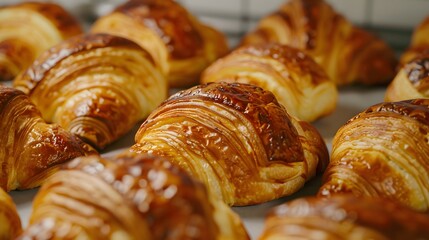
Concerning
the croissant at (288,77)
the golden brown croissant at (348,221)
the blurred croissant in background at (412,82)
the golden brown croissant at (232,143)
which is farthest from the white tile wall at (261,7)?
the golden brown croissant at (348,221)

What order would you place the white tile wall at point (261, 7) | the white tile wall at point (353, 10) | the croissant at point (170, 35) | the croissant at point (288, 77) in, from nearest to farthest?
1. the croissant at point (288, 77)
2. the croissant at point (170, 35)
3. the white tile wall at point (353, 10)
4. the white tile wall at point (261, 7)

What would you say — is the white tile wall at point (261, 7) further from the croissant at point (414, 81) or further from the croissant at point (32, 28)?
the croissant at point (414, 81)

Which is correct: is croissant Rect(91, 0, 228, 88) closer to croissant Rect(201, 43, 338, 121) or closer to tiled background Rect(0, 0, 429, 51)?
croissant Rect(201, 43, 338, 121)

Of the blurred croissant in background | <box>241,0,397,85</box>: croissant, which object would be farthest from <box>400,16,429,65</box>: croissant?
the blurred croissant in background

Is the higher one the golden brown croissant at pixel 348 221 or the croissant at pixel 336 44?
the golden brown croissant at pixel 348 221

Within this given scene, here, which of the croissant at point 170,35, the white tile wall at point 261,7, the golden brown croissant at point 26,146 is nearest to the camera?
the golden brown croissant at point 26,146

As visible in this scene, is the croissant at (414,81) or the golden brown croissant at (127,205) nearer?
the golden brown croissant at (127,205)

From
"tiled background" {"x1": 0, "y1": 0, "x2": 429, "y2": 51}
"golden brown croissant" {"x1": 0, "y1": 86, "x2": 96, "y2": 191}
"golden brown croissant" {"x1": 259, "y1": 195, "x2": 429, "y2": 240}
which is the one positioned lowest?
"tiled background" {"x1": 0, "y1": 0, "x2": 429, "y2": 51}
